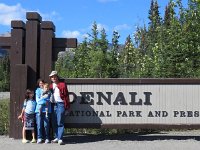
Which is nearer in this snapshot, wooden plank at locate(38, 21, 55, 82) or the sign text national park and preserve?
the sign text national park and preserve

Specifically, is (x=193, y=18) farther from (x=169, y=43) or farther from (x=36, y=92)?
(x=36, y=92)

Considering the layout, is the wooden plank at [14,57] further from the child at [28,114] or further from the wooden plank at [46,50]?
the wooden plank at [46,50]

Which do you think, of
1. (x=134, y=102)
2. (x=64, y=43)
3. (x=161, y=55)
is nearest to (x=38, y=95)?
(x=64, y=43)

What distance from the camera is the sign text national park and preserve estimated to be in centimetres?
1319

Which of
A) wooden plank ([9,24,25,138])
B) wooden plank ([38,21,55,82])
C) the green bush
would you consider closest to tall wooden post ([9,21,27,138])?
wooden plank ([9,24,25,138])

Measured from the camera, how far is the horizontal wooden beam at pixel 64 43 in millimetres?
13320

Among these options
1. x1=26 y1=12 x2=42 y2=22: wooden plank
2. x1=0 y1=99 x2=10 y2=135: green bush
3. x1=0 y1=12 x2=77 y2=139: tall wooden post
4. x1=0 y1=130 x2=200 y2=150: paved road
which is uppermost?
x1=26 y1=12 x2=42 y2=22: wooden plank

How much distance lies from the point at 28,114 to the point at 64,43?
2.25m

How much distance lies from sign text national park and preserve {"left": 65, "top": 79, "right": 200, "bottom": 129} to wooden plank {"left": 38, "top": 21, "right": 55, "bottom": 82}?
78 centimetres

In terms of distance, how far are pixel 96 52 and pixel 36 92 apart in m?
9.88

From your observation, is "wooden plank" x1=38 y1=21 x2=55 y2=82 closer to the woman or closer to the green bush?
the woman

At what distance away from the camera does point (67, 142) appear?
1259cm

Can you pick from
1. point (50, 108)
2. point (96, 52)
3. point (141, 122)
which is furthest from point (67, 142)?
point (96, 52)

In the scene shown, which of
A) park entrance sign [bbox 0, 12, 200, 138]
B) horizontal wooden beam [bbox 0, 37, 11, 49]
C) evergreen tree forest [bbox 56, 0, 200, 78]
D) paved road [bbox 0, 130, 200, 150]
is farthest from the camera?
evergreen tree forest [bbox 56, 0, 200, 78]
